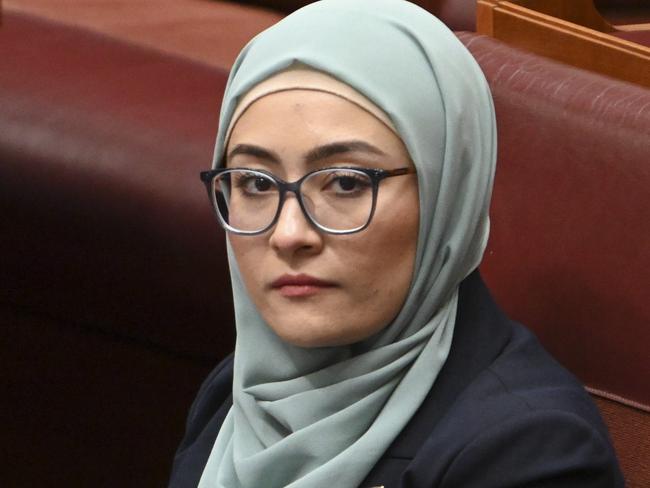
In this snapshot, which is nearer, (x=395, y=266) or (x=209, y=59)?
(x=395, y=266)

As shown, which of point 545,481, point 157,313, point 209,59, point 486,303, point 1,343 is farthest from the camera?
point 209,59

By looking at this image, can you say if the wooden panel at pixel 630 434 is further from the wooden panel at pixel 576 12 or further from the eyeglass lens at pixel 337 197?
the wooden panel at pixel 576 12

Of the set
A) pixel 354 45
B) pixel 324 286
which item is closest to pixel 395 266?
pixel 324 286

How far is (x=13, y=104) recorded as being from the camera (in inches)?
67.0

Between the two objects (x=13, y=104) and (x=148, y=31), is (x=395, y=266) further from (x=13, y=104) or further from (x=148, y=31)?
(x=148, y=31)

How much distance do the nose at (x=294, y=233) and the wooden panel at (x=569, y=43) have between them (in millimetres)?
530

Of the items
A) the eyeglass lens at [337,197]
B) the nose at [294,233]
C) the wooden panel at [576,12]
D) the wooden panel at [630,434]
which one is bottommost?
the wooden panel at [630,434]

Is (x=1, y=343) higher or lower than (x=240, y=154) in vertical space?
lower

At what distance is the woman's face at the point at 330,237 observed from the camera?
102 cm

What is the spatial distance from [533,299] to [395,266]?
10.8 inches

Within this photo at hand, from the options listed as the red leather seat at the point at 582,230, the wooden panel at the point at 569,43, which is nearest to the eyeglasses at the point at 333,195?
the red leather seat at the point at 582,230

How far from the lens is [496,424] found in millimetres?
991

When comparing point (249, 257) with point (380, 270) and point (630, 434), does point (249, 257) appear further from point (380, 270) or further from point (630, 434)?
point (630, 434)

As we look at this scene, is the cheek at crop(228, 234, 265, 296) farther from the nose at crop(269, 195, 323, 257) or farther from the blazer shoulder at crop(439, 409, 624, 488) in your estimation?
the blazer shoulder at crop(439, 409, 624, 488)
